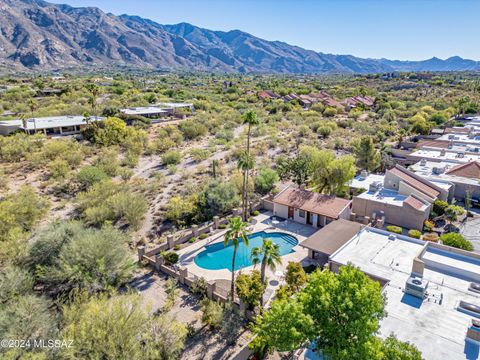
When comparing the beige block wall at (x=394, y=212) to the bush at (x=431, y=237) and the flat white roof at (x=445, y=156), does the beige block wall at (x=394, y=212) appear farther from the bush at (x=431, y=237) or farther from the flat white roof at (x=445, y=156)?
the flat white roof at (x=445, y=156)

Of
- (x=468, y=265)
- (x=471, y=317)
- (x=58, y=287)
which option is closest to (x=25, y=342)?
(x=58, y=287)

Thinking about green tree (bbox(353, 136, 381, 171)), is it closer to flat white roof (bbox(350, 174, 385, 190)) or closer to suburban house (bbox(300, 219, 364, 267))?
flat white roof (bbox(350, 174, 385, 190))

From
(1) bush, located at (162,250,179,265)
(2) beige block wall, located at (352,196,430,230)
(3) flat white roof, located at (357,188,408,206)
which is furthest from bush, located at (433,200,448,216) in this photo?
(1) bush, located at (162,250,179,265)

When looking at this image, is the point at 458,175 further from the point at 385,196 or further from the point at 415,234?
the point at 415,234

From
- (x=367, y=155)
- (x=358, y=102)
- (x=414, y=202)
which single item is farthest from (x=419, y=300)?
(x=358, y=102)

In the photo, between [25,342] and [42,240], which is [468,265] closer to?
[25,342]
